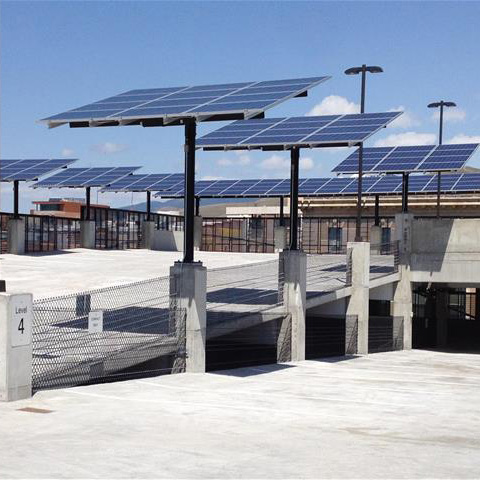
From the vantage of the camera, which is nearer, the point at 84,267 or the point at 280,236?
the point at 84,267

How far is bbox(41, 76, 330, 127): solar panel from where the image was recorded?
2116cm

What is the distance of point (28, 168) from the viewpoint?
47.1 metres

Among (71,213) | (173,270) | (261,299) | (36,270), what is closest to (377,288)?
(261,299)

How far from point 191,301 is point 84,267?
17.0 meters

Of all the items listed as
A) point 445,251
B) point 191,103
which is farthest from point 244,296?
point 445,251

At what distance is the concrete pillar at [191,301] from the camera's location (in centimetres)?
2161

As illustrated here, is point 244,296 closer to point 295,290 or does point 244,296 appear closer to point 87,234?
point 295,290

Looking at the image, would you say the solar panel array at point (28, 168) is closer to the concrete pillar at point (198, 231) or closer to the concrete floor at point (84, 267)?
the concrete floor at point (84, 267)

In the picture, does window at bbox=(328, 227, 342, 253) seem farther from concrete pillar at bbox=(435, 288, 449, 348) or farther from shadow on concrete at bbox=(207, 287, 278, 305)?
shadow on concrete at bbox=(207, 287, 278, 305)

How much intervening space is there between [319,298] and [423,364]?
440cm

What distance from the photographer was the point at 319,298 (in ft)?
101

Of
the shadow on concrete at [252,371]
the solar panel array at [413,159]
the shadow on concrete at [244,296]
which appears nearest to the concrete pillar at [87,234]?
the solar panel array at [413,159]

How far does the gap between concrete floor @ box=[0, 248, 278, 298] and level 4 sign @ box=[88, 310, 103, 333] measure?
936cm

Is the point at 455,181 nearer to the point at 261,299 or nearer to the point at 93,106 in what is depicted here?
the point at 261,299
